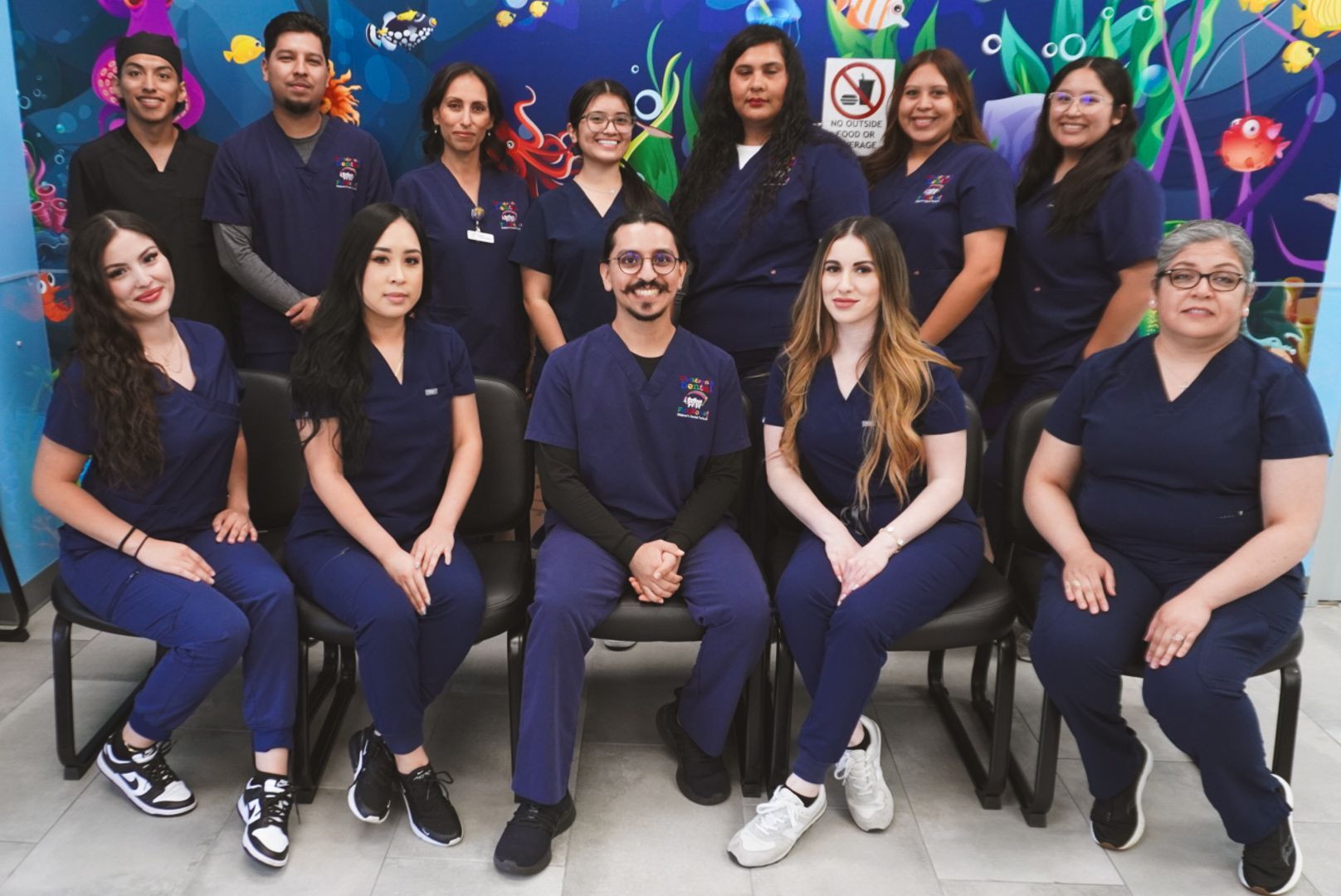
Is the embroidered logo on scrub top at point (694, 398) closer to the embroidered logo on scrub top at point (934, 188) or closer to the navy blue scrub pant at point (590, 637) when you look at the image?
the navy blue scrub pant at point (590, 637)

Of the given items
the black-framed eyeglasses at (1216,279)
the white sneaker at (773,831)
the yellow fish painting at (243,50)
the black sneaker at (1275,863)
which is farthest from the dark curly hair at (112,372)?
the black sneaker at (1275,863)

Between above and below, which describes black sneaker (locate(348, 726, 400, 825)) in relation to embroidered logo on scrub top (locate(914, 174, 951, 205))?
below

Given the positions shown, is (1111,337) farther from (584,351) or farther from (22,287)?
(22,287)

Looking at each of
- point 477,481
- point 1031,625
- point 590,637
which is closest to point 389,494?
point 477,481

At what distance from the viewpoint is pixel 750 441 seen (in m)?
2.38

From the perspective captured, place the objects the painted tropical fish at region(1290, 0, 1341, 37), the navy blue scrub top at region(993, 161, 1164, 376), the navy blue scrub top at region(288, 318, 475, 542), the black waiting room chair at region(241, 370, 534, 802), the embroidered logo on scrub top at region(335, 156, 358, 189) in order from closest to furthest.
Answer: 1. the navy blue scrub top at region(288, 318, 475, 542)
2. the black waiting room chair at region(241, 370, 534, 802)
3. the navy blue scrub top at region(993, 161, 1164, 376)
4. the embroidered logo on scrub top at region(335, 156, 358, 189)
5. the painted tropical fish at region(1290, 0, 1341, 37)

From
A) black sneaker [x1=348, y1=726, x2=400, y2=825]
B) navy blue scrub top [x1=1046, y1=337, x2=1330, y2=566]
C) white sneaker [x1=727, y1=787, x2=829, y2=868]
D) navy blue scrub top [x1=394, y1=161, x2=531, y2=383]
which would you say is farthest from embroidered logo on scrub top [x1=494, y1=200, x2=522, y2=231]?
white sneaker [x1=727, y1=787, x2=829, y2=868]

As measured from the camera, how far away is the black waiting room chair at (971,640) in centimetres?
205

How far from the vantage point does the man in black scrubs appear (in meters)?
2.66

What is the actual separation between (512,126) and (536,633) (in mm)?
1580

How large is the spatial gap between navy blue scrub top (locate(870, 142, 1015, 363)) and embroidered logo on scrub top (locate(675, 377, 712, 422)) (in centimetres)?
65

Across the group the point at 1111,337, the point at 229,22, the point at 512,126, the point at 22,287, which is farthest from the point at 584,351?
the point at 22,287

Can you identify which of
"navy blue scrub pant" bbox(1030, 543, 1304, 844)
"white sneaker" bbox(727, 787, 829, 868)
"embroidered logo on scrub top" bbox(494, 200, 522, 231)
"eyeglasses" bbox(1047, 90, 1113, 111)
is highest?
"eyeglasses" bbox(1047, 90, 1113, 111)

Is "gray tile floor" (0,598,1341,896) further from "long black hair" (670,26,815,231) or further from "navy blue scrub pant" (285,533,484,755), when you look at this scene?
"long black hair" (670,26,815,231)
